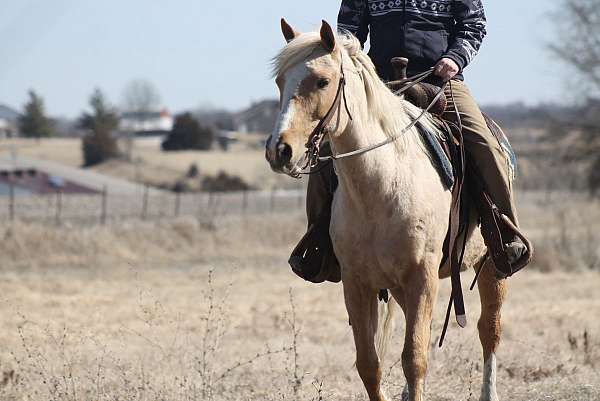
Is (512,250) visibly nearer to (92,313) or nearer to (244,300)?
(92,313)

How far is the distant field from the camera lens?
65.1 metres

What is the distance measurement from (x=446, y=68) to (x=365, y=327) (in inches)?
78.6

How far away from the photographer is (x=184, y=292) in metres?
20.7

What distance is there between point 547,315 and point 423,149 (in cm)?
919

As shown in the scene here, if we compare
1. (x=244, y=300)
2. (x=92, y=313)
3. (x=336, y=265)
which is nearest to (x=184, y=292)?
(x=244, y=300)

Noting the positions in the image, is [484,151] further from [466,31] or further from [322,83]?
[322,83]

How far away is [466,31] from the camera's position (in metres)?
7.28

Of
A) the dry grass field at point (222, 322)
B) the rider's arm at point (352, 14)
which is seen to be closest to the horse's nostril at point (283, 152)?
the rider's arm at point (352, 14)

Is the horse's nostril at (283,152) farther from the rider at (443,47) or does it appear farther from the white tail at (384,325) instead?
the white tail at (384,325)

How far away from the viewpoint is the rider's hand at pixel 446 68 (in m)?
7.05

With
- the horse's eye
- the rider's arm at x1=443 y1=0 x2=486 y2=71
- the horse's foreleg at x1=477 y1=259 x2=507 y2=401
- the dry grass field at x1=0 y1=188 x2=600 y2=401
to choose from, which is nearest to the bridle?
the horse's eye

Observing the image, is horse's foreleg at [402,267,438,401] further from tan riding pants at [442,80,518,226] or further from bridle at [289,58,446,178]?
tan riding pants at [442,80,518,226]

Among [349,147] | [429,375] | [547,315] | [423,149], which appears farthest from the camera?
[547,315]

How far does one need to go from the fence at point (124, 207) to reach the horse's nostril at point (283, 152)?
26.5 metres
